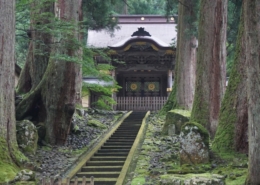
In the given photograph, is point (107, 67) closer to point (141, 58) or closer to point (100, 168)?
point (100, 168)

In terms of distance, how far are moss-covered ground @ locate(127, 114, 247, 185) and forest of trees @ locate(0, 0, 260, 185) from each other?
329 mm

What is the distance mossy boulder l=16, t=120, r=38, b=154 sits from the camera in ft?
25.2

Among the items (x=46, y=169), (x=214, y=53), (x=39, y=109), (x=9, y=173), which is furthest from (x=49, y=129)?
(x=214, y=53)

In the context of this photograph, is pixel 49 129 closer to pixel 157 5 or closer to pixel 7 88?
pixel 7 88

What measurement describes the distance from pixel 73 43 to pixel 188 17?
6407 mm

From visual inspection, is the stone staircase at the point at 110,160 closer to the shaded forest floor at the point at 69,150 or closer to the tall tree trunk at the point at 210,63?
the shaded forest floor at the point at 69,150

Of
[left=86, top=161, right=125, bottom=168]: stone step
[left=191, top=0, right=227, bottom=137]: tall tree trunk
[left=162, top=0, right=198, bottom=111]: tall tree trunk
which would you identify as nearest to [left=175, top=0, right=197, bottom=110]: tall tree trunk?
[left=162, top=0, right=198, bottom=111]: tall tree trunk

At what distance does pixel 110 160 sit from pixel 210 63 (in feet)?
11.2

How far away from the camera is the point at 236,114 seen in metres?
6.55

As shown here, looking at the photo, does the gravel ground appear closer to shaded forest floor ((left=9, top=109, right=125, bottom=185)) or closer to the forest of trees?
shaded forest floor ((left=9, top=109, right=125, bottom=185))

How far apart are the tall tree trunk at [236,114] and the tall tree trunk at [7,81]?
3628 mm

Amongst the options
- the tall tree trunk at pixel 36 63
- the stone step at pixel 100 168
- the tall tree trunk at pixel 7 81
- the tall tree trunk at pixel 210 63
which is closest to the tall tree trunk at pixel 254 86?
the stone step at pixel 100 168

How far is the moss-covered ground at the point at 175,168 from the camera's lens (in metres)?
5.06

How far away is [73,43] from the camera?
26.6ft
